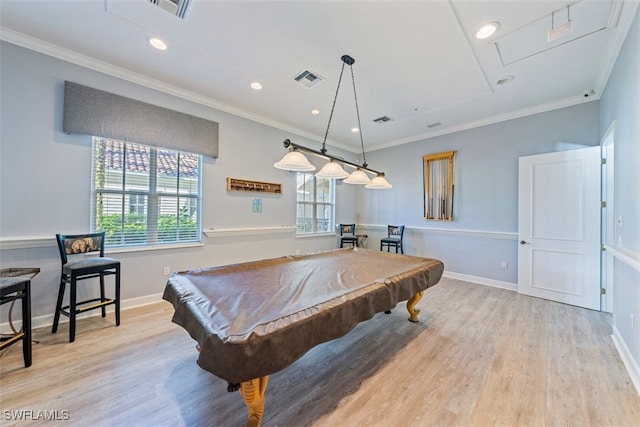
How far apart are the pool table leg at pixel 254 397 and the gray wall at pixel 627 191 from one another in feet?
8.80

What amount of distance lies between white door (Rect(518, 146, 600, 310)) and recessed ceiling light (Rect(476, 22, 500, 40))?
236cm

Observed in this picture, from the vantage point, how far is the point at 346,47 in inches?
97.2

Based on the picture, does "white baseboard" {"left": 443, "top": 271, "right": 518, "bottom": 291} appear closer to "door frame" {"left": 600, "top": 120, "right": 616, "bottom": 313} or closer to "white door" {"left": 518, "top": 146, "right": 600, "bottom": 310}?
"white door" {"left": 518, "top": 146, "right": 600, "bottom": 310}

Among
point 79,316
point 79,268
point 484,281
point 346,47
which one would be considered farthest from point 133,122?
point 484,281

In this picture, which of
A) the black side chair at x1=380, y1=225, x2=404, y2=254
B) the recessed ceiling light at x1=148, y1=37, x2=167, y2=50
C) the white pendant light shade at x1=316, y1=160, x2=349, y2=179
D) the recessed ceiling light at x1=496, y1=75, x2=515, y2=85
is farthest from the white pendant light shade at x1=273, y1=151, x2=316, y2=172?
the black side chair at x1=380, y1=225, x2=404, y2=254

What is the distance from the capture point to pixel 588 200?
3256 mm

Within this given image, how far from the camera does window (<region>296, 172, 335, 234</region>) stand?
5.23 m

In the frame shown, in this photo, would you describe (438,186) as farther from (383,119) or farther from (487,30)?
(487,30)

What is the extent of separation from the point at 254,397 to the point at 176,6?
297cm

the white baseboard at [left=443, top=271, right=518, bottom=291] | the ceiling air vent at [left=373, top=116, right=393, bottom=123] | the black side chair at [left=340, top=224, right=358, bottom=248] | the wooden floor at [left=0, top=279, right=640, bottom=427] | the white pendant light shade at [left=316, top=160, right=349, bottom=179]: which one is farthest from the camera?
the black side chair at [left=340, top=224, right=358, bottom=248]

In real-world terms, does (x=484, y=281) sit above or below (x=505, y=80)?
below

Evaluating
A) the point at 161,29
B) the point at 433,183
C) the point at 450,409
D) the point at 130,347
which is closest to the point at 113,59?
the point at 161,29

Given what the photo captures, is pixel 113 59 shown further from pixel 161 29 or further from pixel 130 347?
pixel 130 347

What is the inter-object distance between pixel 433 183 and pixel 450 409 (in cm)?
419
